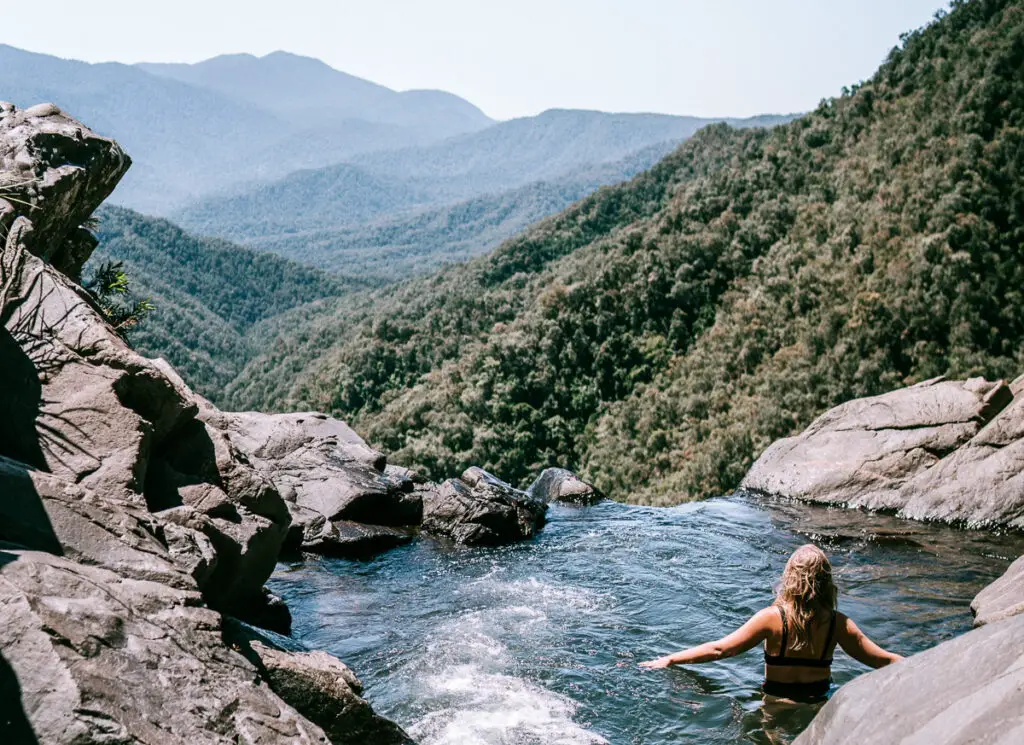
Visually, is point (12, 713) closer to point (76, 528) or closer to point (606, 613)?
point (76, 528)

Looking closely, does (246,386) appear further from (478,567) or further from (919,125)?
(478,567)

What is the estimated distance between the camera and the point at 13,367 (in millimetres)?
8195

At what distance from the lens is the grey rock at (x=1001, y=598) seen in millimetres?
9859

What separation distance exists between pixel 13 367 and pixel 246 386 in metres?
91.7

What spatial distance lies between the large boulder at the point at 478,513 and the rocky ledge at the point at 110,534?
5958 mm

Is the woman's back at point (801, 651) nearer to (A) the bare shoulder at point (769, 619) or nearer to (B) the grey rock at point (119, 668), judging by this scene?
(A) the bare shoulder at point (769, 619)

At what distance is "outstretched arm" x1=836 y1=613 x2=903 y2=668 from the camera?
7.47 m

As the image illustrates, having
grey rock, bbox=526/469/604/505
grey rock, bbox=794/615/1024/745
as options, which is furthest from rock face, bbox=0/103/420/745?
grey rock, bbox=526/469/604/505

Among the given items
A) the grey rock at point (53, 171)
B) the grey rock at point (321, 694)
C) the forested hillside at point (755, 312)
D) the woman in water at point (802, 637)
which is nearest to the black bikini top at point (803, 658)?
the woman in water at point (802, 637)

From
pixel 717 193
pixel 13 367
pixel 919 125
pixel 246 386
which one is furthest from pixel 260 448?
pixel 246 386

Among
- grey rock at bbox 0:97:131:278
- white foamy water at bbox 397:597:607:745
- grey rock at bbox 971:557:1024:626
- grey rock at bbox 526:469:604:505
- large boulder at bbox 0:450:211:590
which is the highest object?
grey rock at bbox 0:97:131:278

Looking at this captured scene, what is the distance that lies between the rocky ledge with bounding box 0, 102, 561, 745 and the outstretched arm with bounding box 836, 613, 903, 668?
12.8 feet

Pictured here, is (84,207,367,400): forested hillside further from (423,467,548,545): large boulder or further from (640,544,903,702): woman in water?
(640,544,903,702): woman in water

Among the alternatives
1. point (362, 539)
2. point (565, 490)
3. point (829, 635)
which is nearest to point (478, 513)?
point (362, 539)
